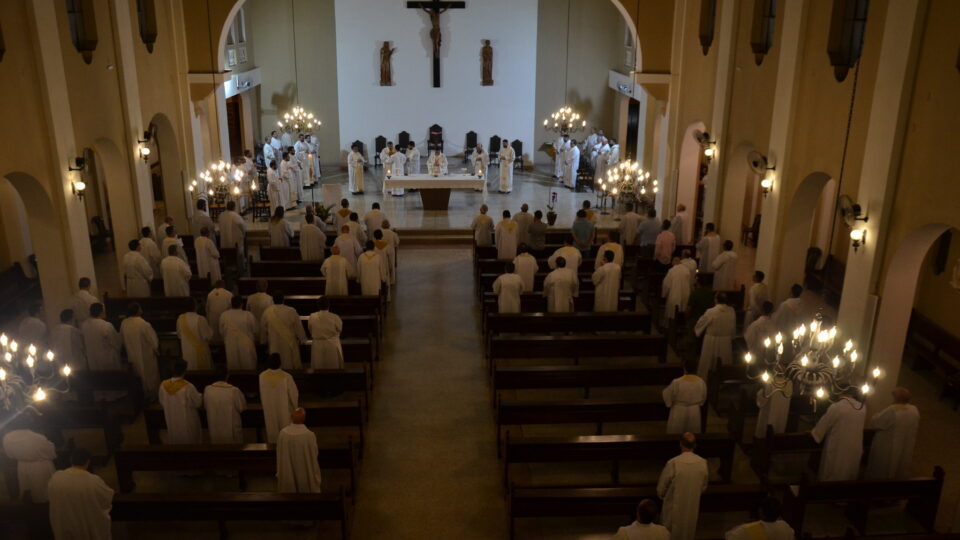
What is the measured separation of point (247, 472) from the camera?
29.8 ft

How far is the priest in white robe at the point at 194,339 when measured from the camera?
1107 centimetres

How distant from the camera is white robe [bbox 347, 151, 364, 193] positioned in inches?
895

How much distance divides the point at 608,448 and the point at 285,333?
16.2 feet

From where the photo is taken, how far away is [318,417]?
386 inches

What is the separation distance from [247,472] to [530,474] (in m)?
3.30

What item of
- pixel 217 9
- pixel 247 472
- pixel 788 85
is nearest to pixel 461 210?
pixel 217 9

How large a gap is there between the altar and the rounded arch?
1016cm

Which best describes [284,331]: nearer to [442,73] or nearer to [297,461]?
[297,461]

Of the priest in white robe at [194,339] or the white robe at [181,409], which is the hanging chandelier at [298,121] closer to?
the priest in white robe at [194,339]

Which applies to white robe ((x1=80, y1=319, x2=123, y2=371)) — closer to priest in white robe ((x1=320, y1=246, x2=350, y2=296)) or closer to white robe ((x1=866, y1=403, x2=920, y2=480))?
priest in white robe ((x1=320, y1=246, x2=350, y2=296))

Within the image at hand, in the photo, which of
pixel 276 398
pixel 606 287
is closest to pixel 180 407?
pixel 276 398

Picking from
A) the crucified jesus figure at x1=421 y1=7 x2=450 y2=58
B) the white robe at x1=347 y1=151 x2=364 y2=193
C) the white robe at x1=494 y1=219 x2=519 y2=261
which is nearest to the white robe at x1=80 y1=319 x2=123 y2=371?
the white robe at x1=494 y1=219 x2=519 y2=261

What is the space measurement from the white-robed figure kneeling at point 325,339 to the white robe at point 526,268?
12.6ft

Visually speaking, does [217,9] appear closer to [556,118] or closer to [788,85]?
[556,118]
